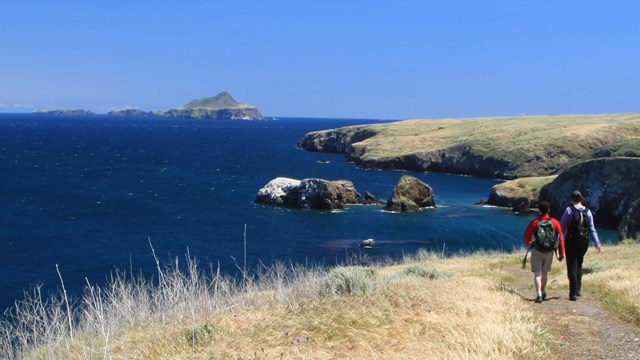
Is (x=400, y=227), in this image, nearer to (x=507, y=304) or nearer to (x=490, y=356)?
(x=507, y=304)

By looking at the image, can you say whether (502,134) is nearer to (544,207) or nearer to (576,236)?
(576,236)

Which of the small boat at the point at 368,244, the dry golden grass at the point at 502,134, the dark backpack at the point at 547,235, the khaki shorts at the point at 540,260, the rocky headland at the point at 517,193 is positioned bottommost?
the small boat at the point at 368,244

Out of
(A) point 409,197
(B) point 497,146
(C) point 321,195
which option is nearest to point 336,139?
(B) point 497,146

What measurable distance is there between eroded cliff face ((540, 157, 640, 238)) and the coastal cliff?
23.0m

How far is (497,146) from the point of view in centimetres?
12662

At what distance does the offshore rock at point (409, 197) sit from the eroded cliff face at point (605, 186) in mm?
14445

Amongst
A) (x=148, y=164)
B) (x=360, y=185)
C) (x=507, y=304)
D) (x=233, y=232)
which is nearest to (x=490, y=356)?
(x=507, y=304)

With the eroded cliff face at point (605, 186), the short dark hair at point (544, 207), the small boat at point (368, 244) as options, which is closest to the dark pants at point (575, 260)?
the short dark hair at point (544, 207)

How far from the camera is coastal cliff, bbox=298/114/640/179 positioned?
115 metres

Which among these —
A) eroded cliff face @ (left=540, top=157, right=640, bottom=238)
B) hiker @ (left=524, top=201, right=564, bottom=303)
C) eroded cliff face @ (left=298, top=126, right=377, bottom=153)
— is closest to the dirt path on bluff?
hiker @ (left=524, top=201, right=564, bottom=303)

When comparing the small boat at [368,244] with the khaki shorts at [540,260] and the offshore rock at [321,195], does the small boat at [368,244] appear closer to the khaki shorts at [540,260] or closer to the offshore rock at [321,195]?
the offshore rock at [321,195]

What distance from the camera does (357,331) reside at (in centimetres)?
991

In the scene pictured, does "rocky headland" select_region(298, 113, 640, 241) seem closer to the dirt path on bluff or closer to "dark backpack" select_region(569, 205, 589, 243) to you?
"dark backpack" select_region(569, 205, 589, 243)

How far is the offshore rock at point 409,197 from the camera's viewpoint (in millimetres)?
71750
